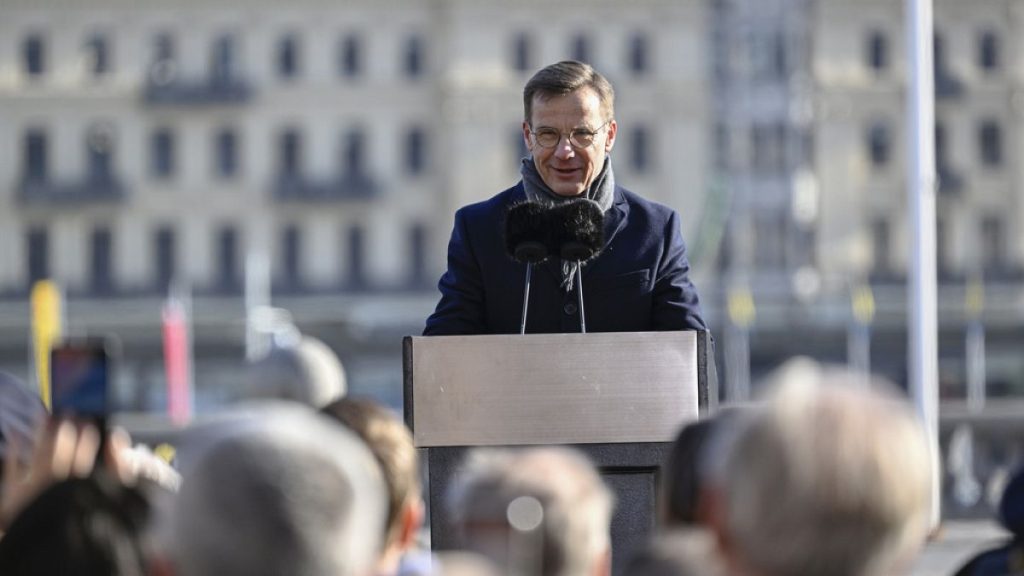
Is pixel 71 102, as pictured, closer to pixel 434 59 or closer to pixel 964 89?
pixel 434 59

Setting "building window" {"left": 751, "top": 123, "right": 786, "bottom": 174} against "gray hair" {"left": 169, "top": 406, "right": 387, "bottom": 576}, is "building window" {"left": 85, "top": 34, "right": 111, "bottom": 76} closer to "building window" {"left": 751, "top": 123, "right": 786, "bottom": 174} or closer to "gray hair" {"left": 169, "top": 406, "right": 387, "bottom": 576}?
"building window" {"left": 751, "top": 123, "right": 786, "bottom": 174}

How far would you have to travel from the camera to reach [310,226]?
7138cm

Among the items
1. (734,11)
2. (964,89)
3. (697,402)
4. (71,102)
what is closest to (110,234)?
(71,102)

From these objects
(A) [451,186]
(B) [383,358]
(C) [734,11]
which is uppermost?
(C) [734,11]

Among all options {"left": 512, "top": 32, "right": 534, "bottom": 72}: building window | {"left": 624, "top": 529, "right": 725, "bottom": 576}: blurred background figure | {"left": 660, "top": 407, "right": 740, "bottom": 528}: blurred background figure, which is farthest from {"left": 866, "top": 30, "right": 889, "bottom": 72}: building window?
{"left": 624, "top": 529, "right": 725, "bottom": 576}: blurred background figure

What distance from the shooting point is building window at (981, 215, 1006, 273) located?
68438 mm

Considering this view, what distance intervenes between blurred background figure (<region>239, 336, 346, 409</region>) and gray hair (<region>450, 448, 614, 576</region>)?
2.79 m

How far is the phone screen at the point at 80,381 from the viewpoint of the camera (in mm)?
3322

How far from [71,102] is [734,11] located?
67.7 feet

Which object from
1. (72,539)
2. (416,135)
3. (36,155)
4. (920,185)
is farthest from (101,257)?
(72,539)

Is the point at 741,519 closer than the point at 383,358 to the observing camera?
Yes

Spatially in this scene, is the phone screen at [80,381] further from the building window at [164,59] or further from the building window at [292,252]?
the building window at [164,59]

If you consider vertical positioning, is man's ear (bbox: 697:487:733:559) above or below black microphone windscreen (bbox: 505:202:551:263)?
below

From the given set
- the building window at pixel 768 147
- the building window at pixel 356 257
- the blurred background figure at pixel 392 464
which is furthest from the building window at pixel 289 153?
the blurred background figure at pixel 392 464
